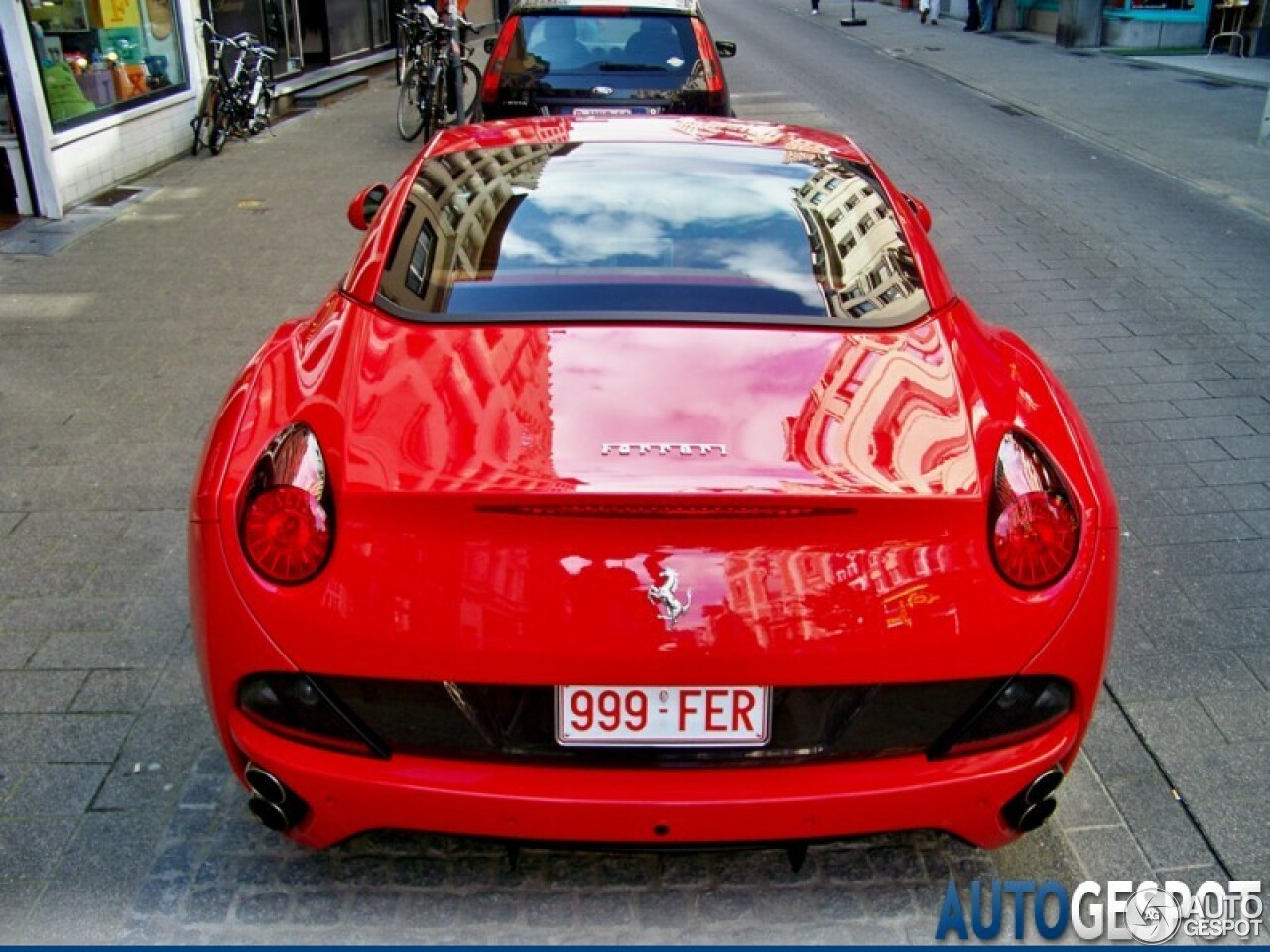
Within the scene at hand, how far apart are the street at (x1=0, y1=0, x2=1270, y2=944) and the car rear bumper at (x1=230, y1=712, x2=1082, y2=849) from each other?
0.20m

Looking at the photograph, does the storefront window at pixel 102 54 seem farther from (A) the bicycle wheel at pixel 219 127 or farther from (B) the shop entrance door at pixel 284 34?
(B) the shop entrance door at pixel 284 34

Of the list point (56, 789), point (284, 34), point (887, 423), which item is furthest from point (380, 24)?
point (887, 423)

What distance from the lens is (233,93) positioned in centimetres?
1200

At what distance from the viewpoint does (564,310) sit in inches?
112

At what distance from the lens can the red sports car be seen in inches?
85.0

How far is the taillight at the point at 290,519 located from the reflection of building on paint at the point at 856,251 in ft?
4.33

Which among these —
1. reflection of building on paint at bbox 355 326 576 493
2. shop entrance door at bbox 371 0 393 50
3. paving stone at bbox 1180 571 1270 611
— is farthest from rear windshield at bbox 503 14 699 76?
shop entrance door at bbox 371 0 393 50

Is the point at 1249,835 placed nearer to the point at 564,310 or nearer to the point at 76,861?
the point at 564,310

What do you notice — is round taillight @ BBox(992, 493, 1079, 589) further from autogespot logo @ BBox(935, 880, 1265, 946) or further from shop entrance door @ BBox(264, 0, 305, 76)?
shop entrance door @ BBox(264, 0, 305, 76)

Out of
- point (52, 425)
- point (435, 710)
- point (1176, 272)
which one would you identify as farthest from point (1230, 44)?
point (435, 710)

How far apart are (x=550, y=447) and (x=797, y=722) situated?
0.71 metres

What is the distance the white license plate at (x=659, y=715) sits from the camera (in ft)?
7.20

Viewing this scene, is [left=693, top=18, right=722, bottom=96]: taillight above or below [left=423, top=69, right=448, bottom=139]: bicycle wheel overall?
above

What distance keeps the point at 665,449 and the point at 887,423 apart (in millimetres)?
482
